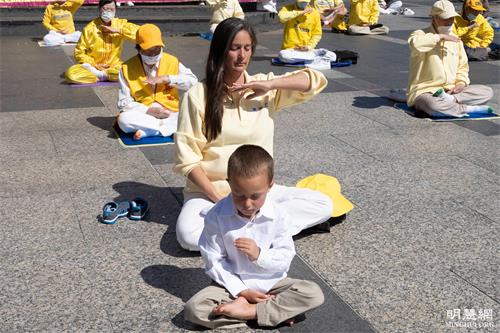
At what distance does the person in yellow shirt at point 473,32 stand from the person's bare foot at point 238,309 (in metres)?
8.49

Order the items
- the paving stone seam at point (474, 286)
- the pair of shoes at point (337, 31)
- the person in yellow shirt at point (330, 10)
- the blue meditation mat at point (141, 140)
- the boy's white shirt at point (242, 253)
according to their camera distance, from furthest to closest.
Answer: the pair of shoes at point (337, 31) → the person in yellow shirt at point (330, 10) → the blue meditation mat at point (141, 140) → the paving stone seam at point (474, 286) → the boy's white shirt at point (242, 253)

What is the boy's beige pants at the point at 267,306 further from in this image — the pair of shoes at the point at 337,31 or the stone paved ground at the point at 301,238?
the pair of shoes at the point at 337,31

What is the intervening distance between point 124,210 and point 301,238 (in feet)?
3.93

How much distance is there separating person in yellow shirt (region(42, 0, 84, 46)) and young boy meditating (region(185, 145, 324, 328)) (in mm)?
10042

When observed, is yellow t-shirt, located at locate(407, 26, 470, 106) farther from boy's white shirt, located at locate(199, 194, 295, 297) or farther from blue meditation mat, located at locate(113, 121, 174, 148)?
boy's white shirt, located at locate(199, 194, 295, 297)

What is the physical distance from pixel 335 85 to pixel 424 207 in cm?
451

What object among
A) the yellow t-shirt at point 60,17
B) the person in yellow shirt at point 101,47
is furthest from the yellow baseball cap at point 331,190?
the yellow t-shirt at point 60,17

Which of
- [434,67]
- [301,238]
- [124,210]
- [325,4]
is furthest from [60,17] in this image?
[301,238]

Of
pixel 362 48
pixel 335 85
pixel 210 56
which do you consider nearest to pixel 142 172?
pixel 210 56

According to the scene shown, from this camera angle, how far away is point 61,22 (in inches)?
495

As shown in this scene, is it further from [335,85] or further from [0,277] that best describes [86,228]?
[335,85]

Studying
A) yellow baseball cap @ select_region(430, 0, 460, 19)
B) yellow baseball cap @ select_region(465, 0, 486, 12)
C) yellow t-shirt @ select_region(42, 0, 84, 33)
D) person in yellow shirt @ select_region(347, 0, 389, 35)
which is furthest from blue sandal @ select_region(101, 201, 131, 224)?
person in yellow shirt @ select_region(347, 0, 389, 35)

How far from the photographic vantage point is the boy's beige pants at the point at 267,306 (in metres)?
3.18

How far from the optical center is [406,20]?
57.7ft
